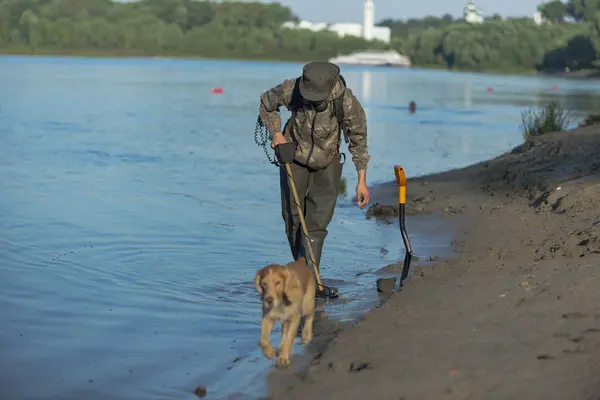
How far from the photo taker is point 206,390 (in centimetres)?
649

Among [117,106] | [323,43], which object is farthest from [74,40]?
[117,106]

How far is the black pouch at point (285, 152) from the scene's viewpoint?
312 inches

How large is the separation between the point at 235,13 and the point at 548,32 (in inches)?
2133

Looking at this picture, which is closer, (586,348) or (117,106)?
(586,348)

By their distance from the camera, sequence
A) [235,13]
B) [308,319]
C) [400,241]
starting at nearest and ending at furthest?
[308,319], [400,241], [235,13]

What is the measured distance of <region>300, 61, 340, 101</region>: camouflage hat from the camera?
7559 millimetres

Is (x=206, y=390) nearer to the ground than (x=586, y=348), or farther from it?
nearer to the ground

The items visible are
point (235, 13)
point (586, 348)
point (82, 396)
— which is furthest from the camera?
point (235, 13)

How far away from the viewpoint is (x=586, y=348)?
573 cm

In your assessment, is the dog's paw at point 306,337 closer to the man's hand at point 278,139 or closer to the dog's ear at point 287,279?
the dog's ear at point 287,279

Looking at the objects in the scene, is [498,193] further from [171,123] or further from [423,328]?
[171,123]

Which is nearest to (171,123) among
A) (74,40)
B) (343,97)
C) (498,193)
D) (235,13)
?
(498,193)

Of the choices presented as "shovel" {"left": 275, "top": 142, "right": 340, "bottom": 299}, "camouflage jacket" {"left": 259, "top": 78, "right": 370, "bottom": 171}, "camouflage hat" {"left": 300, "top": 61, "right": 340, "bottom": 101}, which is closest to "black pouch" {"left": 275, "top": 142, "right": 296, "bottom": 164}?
"shovel" {"left": 275, "top": 142, "right": 340, "bottom": 299}

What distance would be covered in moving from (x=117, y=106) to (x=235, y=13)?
133 metres
